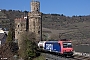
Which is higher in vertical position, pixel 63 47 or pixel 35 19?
pixel 35 19

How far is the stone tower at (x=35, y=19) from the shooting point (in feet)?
267

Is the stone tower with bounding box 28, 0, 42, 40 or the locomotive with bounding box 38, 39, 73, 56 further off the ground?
the stone tower with bounding box 28, 0, 42, 40

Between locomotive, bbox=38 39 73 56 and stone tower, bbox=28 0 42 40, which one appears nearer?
locomotive, bbox=38 39 73 56

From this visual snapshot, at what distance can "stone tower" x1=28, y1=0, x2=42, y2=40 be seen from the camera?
81.5 meters

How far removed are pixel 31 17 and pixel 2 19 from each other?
101 metres

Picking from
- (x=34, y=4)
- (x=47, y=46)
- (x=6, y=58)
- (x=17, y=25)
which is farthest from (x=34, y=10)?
(x=6, y=58)

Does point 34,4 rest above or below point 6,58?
above

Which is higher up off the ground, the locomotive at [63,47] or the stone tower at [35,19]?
the stone tower at [35,19]

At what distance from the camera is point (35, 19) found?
84.2 metres

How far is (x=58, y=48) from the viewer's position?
45.5 metres

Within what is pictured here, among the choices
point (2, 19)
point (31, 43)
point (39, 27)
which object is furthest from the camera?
point (2, 19)

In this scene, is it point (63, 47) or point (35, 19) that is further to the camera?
point (35, 19)

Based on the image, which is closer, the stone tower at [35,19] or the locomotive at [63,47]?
the locomotive at [63,47]

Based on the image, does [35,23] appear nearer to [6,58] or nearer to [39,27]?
[39,27]
